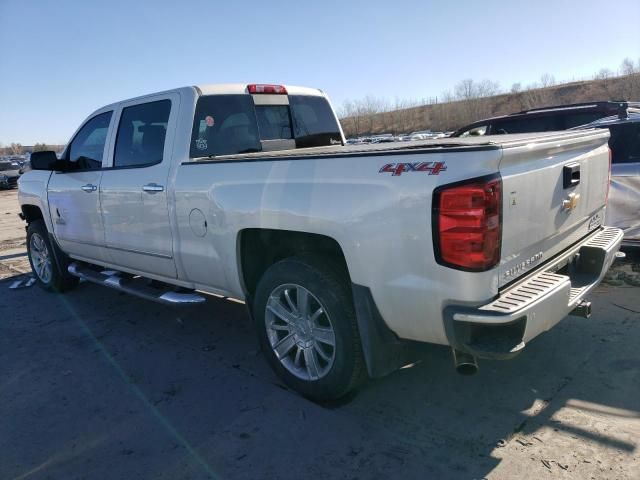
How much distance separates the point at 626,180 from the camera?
5508 millimetres

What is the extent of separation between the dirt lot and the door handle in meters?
1.39

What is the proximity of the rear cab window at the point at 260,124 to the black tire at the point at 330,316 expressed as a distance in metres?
1.39

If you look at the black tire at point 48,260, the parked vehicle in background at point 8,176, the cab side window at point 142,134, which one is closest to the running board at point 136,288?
the black tire at point 48,260

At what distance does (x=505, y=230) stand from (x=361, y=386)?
4.70ft

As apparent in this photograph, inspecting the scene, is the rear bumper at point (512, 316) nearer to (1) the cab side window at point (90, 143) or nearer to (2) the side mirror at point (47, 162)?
(1) the cab side window at point (90, 143)

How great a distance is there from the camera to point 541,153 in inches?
110

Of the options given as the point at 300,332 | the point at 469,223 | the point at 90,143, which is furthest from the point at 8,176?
the point at 469,223

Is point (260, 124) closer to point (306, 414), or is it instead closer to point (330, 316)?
point (330, 316)

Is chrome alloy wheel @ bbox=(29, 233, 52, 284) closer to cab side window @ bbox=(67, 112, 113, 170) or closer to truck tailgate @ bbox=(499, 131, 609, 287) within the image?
cab side window @ bbox=(67, 112, 113, 170)

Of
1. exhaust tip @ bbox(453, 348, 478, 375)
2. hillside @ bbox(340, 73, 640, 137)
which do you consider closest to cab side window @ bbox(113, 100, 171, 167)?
exhaust tip @ bbox(453, 348, 478, 375)

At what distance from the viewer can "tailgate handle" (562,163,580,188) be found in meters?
3.05

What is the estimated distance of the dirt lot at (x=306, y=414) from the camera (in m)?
2.76

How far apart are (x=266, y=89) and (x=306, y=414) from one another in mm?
2971

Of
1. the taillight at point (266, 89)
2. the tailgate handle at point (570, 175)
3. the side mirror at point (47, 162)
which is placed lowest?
the tailgate handle at point (570, 175)
